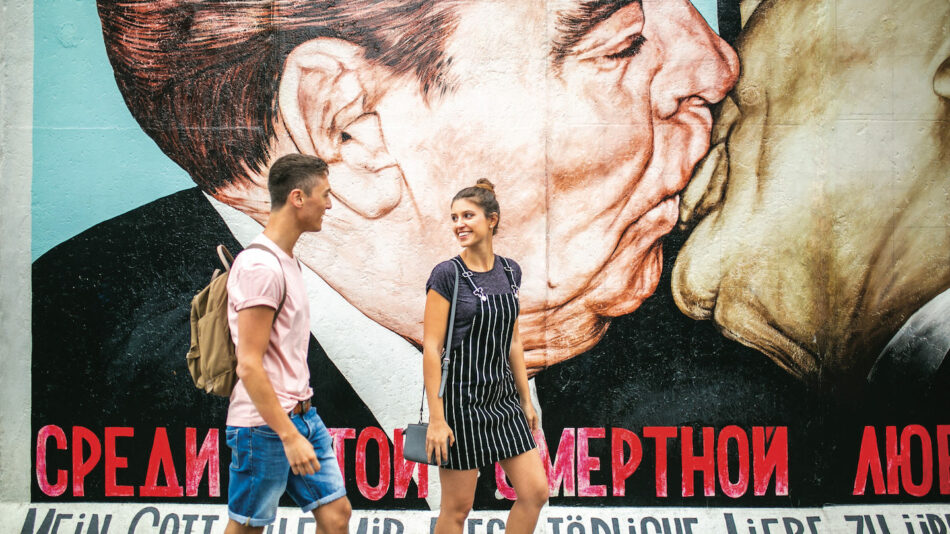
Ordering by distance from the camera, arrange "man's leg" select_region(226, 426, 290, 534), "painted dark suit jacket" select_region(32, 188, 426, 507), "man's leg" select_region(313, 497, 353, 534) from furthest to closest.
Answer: "painted dark suit jacket" select_region(32, 188, 426, 507), "man's leg" select_region(313, 497, 353, 534), "man's leg" select_region(226, 426, 290, 534)

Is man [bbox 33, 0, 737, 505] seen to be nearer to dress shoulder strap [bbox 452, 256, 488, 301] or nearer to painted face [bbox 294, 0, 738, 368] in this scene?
painted face [bbox 294, 0, 738, 368]

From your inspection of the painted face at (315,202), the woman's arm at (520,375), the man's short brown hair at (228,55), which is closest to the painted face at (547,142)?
the man's short brown hair at (228,55)

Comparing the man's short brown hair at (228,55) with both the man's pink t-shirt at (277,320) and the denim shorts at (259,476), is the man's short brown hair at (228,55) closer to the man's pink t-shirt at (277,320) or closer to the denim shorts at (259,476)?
the man's pink t-shirt at (277,320)

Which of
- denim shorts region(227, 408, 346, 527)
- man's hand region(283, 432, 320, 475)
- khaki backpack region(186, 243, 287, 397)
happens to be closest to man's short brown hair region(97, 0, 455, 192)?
khaki backpack region(186, 243, 287, 397)

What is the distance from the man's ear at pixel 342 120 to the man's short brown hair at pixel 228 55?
0.24ft

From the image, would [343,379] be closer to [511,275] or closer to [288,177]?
[511,275]

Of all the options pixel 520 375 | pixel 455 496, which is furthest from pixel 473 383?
pixel 455 496

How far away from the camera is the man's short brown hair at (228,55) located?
4484mm

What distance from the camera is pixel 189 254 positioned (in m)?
4.51

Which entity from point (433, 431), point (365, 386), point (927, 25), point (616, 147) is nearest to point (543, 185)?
point (616, 147)

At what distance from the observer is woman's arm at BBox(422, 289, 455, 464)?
9.92 ft

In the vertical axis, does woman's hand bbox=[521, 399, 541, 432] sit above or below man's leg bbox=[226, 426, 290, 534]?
above

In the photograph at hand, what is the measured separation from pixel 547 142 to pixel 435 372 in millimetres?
1960

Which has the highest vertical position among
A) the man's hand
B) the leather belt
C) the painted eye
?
the painted eye
